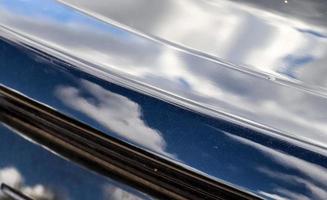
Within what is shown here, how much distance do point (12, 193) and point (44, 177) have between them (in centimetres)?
9

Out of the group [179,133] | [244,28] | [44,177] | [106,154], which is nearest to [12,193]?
[44,177]

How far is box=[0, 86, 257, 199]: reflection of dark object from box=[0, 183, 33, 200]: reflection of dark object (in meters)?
0.12

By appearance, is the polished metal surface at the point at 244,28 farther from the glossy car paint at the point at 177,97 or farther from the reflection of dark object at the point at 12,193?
the reflection of dark object at the point at 12,193

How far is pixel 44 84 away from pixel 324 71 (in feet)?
1.65

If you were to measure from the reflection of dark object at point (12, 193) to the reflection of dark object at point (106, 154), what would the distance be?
0.39 ft

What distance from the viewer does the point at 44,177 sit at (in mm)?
1243

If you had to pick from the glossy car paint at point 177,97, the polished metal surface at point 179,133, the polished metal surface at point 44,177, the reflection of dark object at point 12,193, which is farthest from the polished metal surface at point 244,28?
the reflection of dark object at point 12,193

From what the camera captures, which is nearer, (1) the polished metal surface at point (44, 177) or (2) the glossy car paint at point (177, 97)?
(2) the glossy car paint at point (177, 97)

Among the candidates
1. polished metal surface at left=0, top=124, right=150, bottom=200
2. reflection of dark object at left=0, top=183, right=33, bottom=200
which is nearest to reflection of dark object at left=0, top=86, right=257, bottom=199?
→ polished metal surface at left=0, top=124, right=150, bottom=200

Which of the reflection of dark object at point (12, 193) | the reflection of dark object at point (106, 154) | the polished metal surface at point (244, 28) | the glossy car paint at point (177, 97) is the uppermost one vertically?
the polished metal surface at point (244, 28)

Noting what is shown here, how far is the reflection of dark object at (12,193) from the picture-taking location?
1.27 meters

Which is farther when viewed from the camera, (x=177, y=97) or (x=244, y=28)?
(x=244, y=28)

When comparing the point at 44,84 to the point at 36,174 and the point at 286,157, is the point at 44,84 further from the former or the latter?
the point at 286,157

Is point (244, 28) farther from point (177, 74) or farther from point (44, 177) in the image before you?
point (44, 177)
